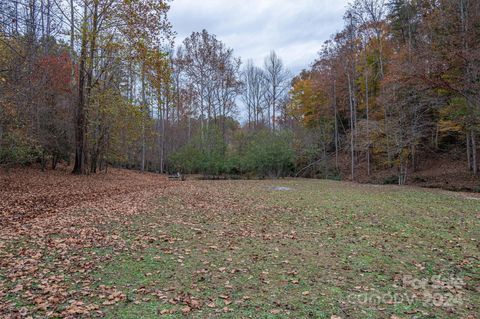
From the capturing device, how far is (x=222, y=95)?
29.5 metres

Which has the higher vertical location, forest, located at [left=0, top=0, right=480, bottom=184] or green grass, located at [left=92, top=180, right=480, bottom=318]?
forest, located at [left=0, top=0, right=480, bottom=184]

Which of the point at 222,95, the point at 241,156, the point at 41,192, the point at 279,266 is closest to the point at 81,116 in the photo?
the point at 41,192

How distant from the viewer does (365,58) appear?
22.1 metres

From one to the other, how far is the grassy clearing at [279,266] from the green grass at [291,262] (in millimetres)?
16

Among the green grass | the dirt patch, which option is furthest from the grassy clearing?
the dirt patch

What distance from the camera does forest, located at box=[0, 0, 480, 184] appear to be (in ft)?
39.4

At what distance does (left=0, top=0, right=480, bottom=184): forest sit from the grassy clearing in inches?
197

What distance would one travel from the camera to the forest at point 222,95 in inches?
473

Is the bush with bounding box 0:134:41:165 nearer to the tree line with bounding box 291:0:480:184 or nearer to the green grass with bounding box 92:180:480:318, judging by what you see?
the green grass with bounding box 92:180:480:318

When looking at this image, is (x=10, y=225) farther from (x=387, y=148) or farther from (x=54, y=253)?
(x=387, y=148)

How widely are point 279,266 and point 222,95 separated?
2633 cm

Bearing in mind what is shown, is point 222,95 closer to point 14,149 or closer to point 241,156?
point 241,156

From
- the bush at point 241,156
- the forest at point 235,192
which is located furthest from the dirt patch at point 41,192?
the bush at point 241,156

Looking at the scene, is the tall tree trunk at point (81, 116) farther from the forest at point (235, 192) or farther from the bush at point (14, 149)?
the bush at point (14, 149)
